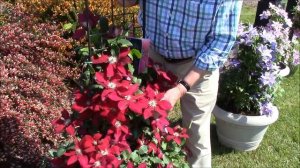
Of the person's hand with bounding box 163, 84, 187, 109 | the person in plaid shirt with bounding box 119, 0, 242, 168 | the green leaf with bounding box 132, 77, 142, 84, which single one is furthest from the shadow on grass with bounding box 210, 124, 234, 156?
the green leaf with bounding box 132, 77, 142, 84

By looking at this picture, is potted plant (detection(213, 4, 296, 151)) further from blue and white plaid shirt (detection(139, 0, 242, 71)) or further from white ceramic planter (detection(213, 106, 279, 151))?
blue and white plaid shirt (detection(139, 0, 242, 71))

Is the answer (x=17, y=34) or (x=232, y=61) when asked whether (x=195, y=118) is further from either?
(x=17, y=34)

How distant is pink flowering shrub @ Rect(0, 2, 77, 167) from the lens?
2.87m

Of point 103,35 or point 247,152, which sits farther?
point 247,152

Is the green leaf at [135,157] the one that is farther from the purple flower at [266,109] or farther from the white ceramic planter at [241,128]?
the purple flower at [266,109]

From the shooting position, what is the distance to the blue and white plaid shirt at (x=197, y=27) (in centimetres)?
202

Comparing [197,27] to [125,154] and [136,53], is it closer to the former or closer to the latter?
[136,53]

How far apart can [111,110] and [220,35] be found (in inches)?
25.3

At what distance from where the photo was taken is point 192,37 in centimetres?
214

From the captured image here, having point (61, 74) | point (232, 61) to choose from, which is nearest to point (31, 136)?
point (61, 74)

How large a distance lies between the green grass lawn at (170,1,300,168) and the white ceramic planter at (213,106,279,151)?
0.08 m

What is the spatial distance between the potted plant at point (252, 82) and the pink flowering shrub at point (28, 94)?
130 centimetres

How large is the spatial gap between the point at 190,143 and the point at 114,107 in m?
1.10

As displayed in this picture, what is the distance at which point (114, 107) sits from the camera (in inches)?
70.4
